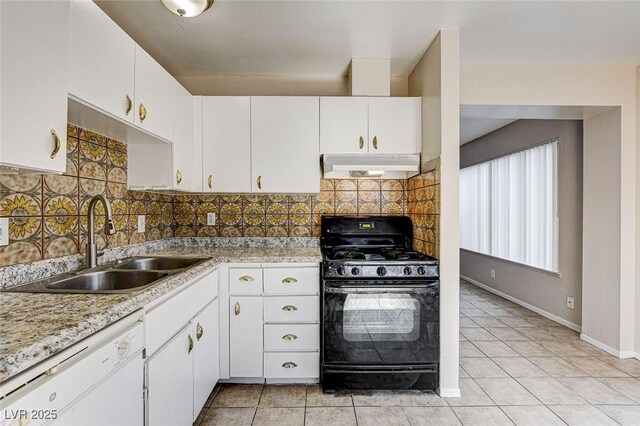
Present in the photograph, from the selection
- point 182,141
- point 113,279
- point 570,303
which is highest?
point 182,141

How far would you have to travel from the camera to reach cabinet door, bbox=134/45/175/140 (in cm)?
180

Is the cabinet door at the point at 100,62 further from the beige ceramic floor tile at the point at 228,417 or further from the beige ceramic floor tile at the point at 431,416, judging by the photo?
the beige ceramic floor tile at the point at 431,416

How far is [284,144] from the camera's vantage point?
8.45 feet

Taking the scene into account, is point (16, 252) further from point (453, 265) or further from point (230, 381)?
point (453, 265)

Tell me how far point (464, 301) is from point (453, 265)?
2.64 meters

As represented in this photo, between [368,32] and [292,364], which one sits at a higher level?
[368,32]

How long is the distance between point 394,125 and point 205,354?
→ 2.10 metres

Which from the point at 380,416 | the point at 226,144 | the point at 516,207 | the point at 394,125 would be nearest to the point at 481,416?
the point at 380,416

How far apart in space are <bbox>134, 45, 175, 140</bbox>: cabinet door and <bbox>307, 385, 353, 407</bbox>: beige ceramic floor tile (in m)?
1.97

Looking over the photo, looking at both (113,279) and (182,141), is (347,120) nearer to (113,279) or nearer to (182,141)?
(182,141)

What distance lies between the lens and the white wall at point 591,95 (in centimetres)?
277

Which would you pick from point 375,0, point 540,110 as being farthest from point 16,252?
point 540,110

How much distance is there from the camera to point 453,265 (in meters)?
2.24


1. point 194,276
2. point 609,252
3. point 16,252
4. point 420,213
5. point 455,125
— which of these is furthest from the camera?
point 609,252
